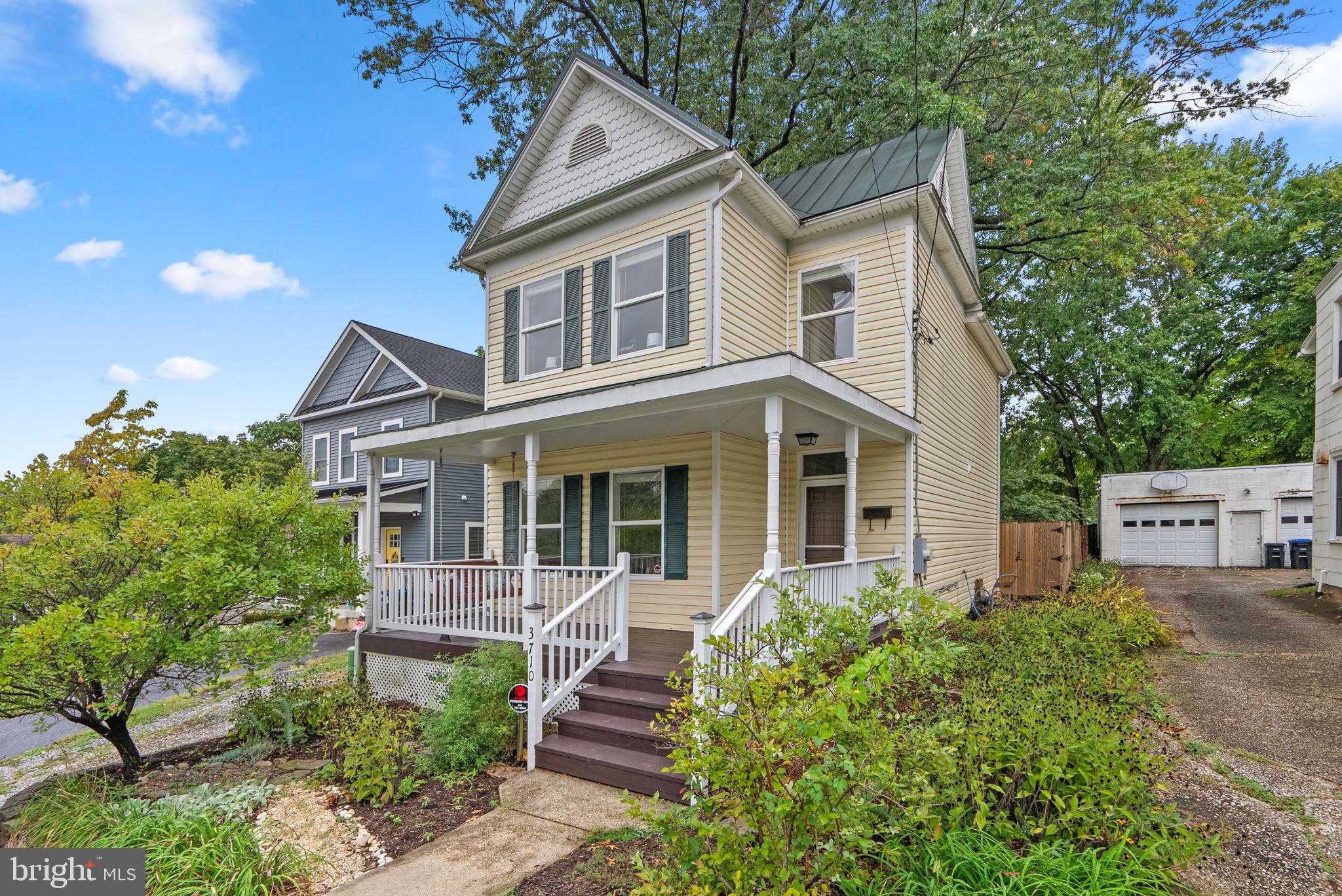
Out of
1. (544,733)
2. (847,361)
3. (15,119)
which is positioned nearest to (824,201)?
(847,361)

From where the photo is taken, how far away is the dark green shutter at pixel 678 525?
26.0 feet

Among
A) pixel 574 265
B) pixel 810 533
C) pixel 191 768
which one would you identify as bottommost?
pixel 191 768

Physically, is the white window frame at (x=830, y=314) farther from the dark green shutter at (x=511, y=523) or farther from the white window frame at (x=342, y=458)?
the white window frame at (x=342, y=458)

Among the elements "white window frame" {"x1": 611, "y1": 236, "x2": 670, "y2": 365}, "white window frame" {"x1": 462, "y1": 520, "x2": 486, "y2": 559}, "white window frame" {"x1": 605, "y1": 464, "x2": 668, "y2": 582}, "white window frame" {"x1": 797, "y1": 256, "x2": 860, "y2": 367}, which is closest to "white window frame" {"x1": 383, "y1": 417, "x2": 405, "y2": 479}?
"white window frame" {"x1": 462, "y1": 520, "x2": 486, "y2": 559}

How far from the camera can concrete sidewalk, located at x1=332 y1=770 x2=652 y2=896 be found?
3637 mm

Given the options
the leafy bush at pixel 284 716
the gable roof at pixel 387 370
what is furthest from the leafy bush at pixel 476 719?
the gable roof at pixel 387 370

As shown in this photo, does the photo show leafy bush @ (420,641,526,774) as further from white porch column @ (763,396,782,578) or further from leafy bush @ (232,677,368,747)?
white porch column @ (763,396,782,578)

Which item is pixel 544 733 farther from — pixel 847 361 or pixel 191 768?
pixel 847 361

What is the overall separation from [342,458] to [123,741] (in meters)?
16.2

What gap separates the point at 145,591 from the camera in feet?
17.2

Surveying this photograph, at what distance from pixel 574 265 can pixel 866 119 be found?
25.2ft

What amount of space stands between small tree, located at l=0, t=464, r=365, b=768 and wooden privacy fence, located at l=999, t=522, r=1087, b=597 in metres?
13.3

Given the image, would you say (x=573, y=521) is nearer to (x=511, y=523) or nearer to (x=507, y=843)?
(x=511, y=523)

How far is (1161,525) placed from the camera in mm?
21219
